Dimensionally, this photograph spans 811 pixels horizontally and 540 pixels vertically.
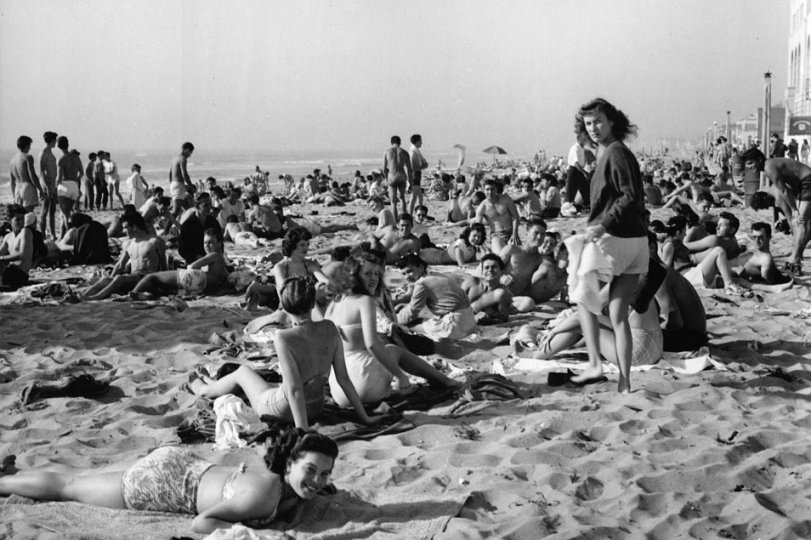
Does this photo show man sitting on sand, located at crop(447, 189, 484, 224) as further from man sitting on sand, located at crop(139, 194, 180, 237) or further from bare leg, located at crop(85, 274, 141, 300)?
bare leg, located at crop(85, 274, 141, 300)

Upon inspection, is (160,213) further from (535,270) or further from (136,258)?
(535,270)

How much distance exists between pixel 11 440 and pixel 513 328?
3.77 metres

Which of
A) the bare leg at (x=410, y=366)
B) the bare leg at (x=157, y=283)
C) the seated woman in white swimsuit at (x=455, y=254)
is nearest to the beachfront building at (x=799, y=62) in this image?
the seated woman in white swimsuit at (x=455, y=254)

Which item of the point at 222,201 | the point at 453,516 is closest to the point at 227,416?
the point at 453,516

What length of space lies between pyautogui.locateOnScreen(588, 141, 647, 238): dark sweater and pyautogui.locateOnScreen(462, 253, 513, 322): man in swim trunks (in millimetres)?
2559

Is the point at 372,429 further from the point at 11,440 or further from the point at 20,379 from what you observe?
the point at 20,379

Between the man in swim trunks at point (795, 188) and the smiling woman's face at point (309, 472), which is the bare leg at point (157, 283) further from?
the man in swim trunks at point (795, 188)

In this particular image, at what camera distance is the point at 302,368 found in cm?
437

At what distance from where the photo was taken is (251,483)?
3305 mm

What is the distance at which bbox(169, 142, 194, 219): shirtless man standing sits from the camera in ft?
42.8

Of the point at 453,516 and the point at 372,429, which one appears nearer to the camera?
the point at 453,516

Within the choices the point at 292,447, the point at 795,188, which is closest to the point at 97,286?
the point at 292,447

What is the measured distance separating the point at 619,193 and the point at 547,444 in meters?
1.37

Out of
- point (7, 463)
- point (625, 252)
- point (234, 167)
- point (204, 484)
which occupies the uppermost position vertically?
point (234, 167)
